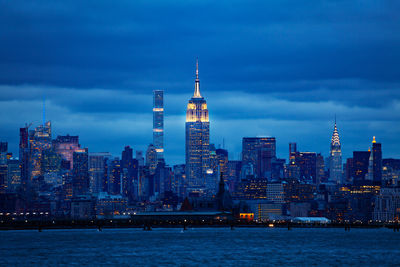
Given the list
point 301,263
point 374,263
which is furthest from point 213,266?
point 374,263

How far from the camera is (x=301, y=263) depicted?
555 ft

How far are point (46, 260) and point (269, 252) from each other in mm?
41987

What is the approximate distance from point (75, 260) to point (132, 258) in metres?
9.54

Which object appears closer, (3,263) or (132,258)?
(3,263)

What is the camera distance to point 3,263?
168375mm

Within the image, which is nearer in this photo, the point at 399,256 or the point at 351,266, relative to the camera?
the point at 351,266

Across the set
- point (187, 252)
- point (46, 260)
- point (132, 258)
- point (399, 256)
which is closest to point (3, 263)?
point (46, 260)

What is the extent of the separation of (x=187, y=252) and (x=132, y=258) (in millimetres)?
17069

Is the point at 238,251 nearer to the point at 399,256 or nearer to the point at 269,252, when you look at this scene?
the point at 269,252

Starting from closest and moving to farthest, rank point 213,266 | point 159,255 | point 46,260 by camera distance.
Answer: point 213,266 → point 46,260 → point 159,255

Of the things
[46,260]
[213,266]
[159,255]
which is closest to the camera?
[213,266]

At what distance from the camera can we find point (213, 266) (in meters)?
163

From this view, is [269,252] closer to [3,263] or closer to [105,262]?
[105,262]

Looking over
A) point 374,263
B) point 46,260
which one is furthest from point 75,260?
point 374,263
